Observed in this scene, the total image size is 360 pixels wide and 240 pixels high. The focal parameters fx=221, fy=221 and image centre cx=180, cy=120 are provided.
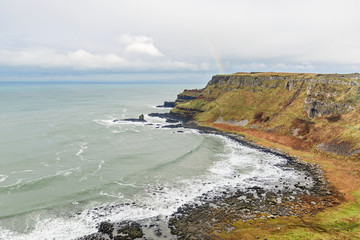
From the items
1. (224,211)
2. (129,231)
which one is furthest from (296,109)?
(129,231)

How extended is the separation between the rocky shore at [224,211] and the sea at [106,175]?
2236 mm

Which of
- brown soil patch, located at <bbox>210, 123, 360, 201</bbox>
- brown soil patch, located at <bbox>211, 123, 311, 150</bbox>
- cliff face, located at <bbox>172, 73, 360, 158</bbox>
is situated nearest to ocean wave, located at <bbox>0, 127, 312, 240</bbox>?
brown soil patch, located at <bbox>210, 123, 360, 201</bbox>

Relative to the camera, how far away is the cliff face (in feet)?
303

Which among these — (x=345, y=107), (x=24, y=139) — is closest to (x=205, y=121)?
(x=345, y=107)

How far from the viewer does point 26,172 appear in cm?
6228

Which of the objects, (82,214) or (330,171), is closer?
(82,214)

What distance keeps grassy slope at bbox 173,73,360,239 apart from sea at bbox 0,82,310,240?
1319cm

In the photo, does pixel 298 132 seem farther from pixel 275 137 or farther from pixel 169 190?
pixel 169 190

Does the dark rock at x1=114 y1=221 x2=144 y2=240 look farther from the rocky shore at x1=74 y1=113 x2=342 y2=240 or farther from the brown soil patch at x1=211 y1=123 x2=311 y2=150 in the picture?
the brown soil patch at x1=211 y1=123 x2=311 y2=150

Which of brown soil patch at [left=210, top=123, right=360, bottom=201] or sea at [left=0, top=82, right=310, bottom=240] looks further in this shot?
brown soil patch at [left=210, top=123, right=360, bottom=201]

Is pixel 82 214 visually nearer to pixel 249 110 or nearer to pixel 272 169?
pixel 272 169

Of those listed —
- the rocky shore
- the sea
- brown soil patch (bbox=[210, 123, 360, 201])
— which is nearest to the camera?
the rocky shore

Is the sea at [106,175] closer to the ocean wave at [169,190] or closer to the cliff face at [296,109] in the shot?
the ocean wave at [169,190]

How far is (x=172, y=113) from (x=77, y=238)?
13761 centimetres
